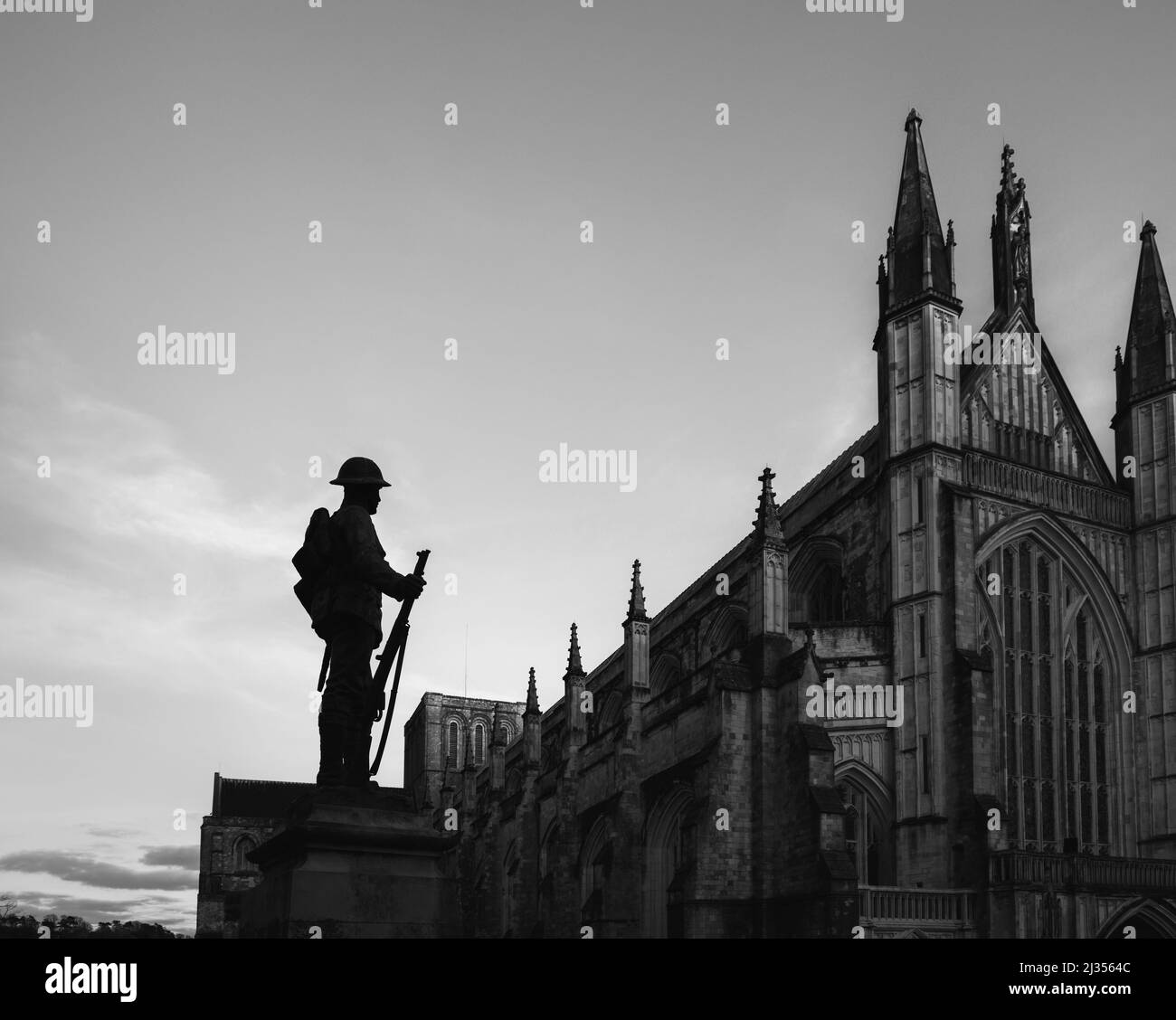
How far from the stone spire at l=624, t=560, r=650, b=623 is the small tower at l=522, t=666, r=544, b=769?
10.2m

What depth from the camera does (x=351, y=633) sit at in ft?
32.0

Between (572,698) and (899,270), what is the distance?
17.6 meters

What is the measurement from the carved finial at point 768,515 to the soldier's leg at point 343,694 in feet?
74.0

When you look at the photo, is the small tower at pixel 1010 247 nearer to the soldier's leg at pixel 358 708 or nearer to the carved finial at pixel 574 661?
the carved finial at pixel 574 661

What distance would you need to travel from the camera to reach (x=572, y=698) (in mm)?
43219

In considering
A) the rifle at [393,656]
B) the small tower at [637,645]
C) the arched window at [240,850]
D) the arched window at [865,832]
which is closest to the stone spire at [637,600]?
the small tower at [637,645]

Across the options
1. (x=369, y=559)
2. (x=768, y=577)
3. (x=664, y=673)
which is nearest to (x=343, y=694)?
A: (x=369, y=559)

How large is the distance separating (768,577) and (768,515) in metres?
1.59

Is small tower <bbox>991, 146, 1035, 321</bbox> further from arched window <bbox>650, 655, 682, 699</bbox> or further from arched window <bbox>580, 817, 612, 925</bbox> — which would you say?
Answer: arched window <bbox>580, 817, 612, 925</bbox>

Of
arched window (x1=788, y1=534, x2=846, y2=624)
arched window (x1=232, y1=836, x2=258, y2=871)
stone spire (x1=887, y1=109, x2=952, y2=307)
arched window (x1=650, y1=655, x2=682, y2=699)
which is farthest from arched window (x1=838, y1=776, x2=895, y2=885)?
arched window (x1=232, y1=836, x2=258, y2=871)

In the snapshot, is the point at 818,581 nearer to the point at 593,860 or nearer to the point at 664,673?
the point at 664,673
